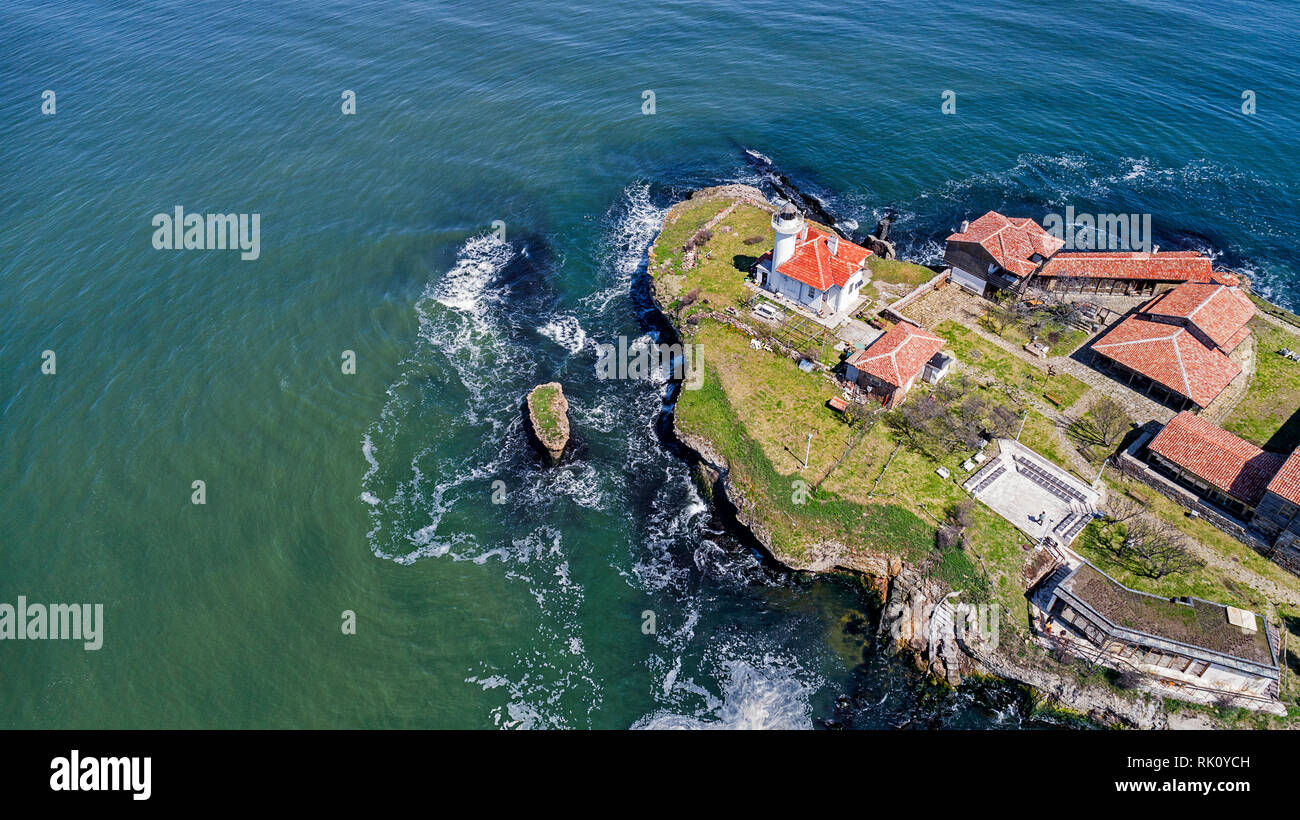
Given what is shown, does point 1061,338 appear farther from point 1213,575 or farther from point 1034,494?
point 1213,575

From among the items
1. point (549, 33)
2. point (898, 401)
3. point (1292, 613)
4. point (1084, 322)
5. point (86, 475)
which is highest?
point (549, 33)

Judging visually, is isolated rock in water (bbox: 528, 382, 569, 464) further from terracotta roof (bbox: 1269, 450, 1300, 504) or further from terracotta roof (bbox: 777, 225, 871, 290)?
terracotta roof (bbox: 1269, 450, 1300, 504)

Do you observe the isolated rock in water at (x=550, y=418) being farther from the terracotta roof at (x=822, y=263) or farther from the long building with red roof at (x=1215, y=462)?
the long building with red roof at (x=1215, y=462)

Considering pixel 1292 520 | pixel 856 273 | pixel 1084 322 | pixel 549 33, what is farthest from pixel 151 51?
pixel 1292 520

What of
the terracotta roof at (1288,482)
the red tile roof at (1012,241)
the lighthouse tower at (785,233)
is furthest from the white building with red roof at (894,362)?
the terracotta roof at (1288,482)

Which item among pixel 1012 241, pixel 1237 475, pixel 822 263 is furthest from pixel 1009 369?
pixel 822 263
